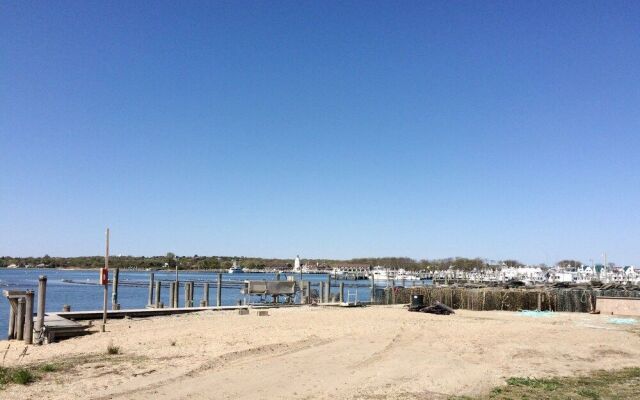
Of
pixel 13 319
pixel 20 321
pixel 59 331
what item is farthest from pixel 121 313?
pixel 59 331

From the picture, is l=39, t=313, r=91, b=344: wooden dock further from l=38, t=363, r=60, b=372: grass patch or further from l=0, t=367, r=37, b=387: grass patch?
l=0, t=367, r=37, b=387: grass patch

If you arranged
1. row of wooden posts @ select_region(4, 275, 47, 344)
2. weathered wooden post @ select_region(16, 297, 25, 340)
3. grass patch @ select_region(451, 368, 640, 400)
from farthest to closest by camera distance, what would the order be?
weathered wooden post @ select_region(16, 297, 25, 340)
row of wooden posts @ select_region(4, 275, 47, 344)
grass patch @ select_region(451, 368, 640, 400)

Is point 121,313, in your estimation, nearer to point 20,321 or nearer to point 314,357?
point 20,321

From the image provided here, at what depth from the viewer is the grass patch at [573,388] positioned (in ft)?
→ 35.4

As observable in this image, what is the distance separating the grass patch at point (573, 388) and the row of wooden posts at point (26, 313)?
14706 millimetres

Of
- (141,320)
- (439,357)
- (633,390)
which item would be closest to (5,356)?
(141,320)

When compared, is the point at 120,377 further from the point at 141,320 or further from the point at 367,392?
the point at 141,320

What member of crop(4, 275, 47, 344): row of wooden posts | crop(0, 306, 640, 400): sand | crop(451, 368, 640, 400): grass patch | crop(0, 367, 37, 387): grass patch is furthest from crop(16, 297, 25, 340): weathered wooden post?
crop(451, 368, 640, 400): grass patch

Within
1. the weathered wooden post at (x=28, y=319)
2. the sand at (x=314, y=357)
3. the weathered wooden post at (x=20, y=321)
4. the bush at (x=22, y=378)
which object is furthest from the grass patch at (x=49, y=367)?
the weathered wooden post at (x=20, y=321)

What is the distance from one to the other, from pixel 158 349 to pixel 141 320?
9.72 meters

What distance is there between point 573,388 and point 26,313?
16735mm

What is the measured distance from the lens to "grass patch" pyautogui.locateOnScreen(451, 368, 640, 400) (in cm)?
1078

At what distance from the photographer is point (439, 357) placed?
1544 centimetres

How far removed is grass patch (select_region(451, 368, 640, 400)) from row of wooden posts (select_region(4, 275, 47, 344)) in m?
14.7
